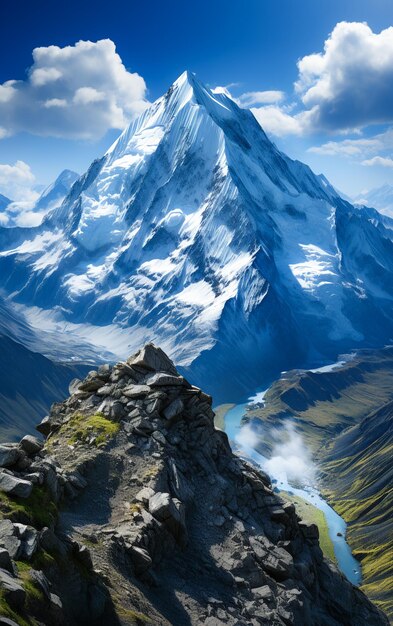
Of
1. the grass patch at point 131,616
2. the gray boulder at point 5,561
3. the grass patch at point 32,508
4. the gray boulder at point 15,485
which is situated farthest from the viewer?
the gray boulder at point 15,485

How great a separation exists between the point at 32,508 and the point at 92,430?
15.4m

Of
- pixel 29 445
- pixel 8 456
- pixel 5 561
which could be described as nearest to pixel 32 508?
pixel 8 456

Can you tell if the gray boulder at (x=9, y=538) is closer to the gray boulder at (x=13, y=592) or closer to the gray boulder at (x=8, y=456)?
the gray boulder at (x=13, y=592)

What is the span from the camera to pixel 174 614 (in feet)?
116

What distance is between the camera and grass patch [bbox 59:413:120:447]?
4728cm

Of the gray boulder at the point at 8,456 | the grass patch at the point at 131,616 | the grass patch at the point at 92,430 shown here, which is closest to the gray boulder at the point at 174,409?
the grass patch at the point at 92,430

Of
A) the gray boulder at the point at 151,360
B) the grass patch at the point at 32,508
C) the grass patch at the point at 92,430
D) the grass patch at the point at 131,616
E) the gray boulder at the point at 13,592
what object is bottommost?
the grass patch at the point at 131,616

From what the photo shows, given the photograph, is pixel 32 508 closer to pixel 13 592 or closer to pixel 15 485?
pixel 15 485

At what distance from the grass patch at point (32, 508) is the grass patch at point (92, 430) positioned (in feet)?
39.1

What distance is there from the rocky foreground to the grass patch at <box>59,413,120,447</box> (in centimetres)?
11

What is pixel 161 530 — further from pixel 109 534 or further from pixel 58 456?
pixel 58 456

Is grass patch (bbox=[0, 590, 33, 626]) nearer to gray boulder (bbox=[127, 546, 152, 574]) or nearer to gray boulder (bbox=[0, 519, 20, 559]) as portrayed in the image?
gray boulder (bbox=[0, 519, 20, 559])

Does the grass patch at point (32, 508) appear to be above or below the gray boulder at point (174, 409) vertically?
below

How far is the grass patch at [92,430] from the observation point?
155ft
